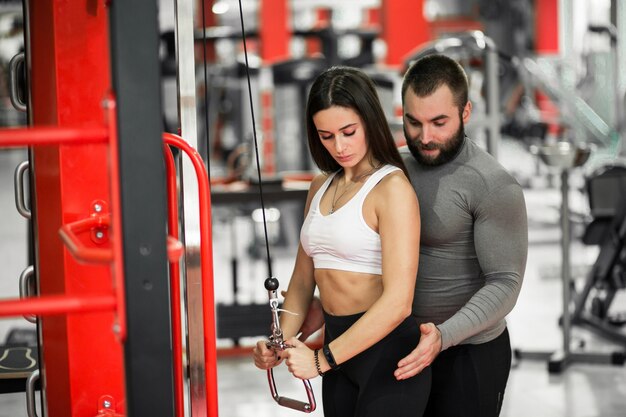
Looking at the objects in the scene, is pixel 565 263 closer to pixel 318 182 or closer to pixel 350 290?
pixel 318 182

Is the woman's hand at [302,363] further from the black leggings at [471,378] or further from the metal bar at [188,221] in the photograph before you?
the black leggings at [471,378]

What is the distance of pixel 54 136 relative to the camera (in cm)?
139

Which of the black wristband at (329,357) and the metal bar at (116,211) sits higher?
the metal bar at (116,211)

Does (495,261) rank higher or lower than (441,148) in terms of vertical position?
lower

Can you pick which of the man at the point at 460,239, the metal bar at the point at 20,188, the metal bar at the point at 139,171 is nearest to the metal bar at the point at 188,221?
the metal bar at the point at 20,188

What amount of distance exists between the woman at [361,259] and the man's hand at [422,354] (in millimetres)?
46

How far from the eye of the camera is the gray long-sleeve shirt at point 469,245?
225 cm

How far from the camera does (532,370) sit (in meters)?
5.02

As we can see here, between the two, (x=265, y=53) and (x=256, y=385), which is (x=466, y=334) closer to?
(x=256, y=385)

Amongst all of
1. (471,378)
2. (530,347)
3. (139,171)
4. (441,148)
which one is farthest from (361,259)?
(530,347)

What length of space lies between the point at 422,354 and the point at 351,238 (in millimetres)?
329

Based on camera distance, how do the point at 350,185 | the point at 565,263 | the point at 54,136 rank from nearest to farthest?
1. the point at 54,136
2. the point at 350,185
3. the point at 565,263

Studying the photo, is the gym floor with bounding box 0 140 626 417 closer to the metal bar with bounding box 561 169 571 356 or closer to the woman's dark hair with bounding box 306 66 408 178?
the metal bar with bounding box 561 169 571 356

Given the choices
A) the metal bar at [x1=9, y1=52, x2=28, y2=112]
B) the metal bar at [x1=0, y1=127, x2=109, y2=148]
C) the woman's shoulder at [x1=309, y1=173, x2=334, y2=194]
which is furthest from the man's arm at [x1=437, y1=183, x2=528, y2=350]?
the metal bar at [x1=9, y1=52, x2=28, y2=112]
